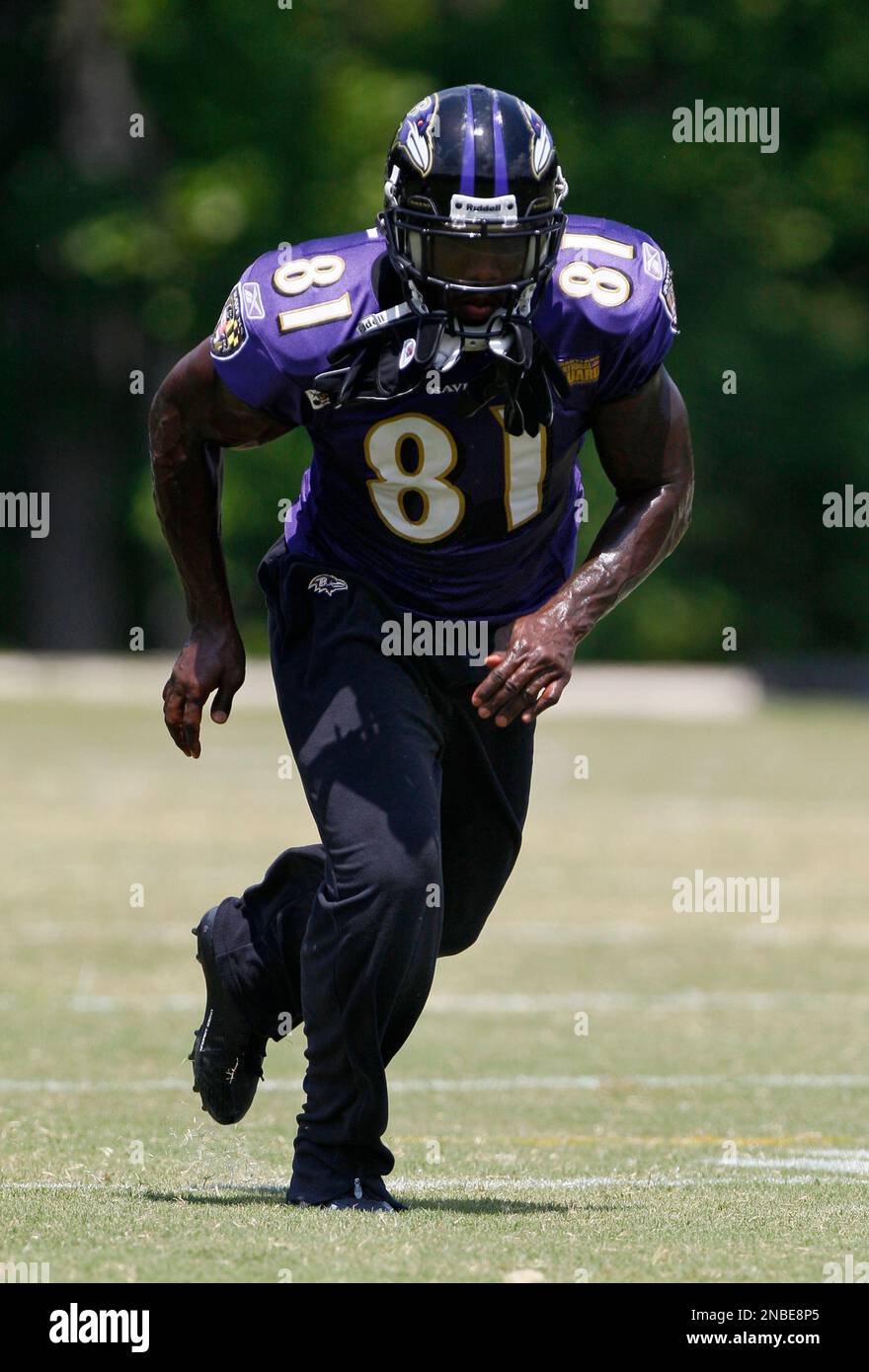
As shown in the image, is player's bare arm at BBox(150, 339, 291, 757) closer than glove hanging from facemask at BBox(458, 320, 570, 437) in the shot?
No

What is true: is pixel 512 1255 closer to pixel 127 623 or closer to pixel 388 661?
pixel 388 661

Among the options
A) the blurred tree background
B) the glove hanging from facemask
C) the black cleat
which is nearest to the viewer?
the glove hanging from facemask

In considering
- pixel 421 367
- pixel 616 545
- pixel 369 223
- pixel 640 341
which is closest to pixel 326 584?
pixel 421 367

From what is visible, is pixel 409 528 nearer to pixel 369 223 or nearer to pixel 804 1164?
pixel 804 1164

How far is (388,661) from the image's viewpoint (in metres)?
5.09

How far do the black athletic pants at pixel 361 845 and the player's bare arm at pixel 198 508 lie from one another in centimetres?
14

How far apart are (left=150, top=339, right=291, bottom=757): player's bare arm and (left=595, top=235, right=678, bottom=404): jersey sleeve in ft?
2.56

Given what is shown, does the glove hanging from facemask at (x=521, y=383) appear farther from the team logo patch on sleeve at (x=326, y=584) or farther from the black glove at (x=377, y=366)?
the team logo patch on sleeve at (x=326, y=584)

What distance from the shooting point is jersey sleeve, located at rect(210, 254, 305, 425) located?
4969 millimetres

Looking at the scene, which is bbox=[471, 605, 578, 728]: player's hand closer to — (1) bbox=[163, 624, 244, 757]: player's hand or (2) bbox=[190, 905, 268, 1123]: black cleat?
(1) bbox=[163, 624, 244, 757]: player's hand
